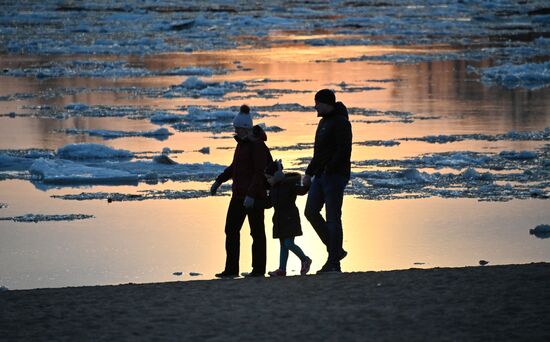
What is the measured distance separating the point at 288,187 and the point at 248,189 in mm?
288

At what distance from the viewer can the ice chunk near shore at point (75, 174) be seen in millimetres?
14836

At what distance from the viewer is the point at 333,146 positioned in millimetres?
9023

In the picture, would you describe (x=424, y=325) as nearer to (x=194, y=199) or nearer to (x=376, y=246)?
(x=376, y=246)

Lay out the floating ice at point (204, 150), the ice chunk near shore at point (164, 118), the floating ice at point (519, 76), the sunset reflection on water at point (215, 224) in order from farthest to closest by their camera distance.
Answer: the floating ice at point (519, 76)
the ice chunk near shore at point (164, 118)
the floating ice at point (204, 150)
the sunset reflection on water at point (215, 224)

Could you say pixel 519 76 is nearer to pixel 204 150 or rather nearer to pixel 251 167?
pixel 204 150

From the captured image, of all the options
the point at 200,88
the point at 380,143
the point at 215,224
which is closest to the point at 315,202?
the point at 215,224

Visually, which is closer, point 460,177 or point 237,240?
point 237,240

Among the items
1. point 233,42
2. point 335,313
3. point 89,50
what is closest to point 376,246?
point 335,313

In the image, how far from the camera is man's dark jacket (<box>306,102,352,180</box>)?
29.5 feet

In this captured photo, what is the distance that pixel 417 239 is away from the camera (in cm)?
1170

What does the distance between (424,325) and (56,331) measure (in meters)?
1.97

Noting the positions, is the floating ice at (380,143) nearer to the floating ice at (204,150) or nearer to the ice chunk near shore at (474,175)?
the floating ice at (204,150)

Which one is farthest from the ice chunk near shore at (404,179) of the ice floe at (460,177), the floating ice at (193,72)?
the floating ice at (193,72)

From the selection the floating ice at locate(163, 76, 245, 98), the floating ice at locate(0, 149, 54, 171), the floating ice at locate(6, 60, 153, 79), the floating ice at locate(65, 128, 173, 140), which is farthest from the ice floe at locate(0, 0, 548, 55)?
the floating ice at locate(0, 149, 54, 171)
